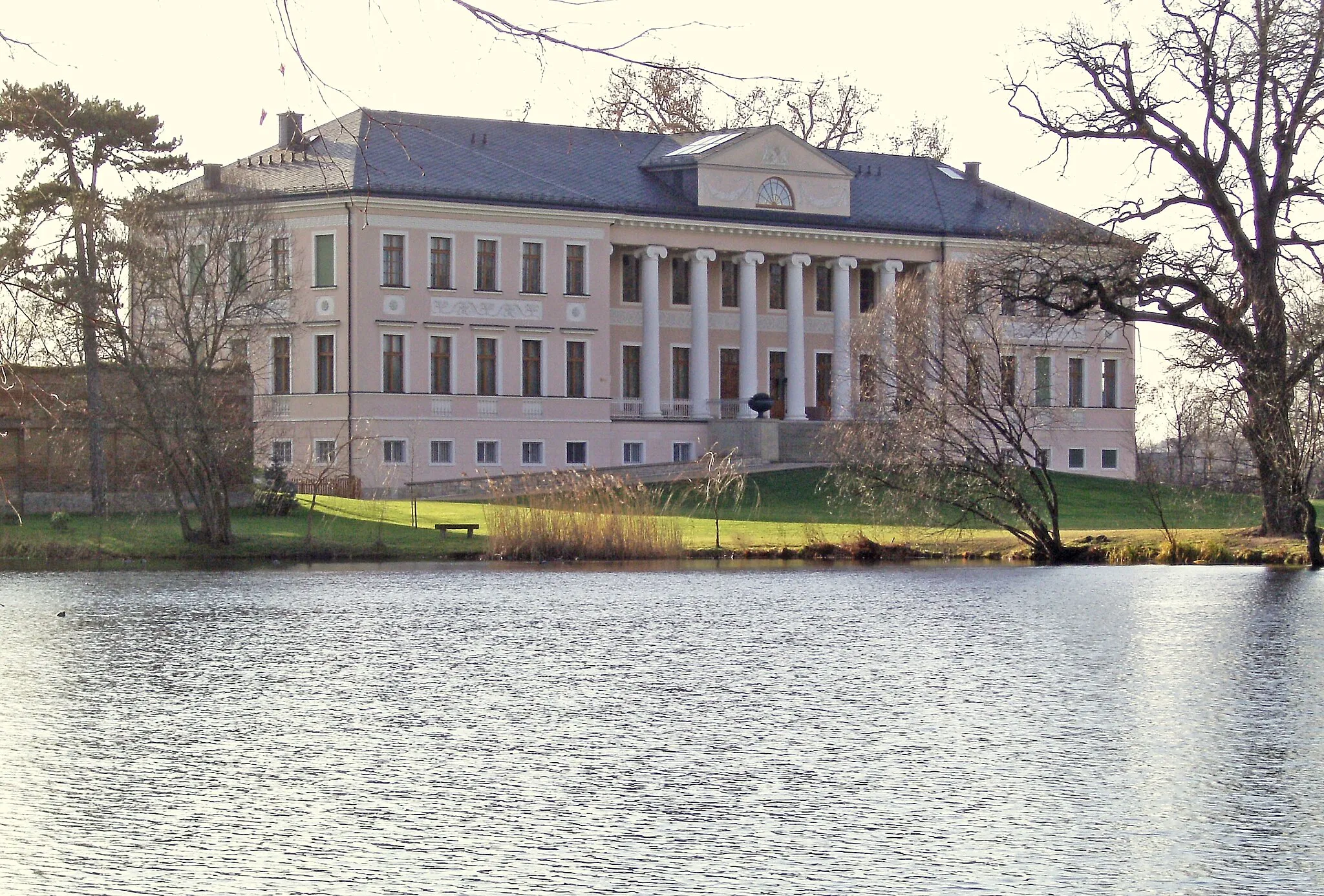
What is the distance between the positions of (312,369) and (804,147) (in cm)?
1964

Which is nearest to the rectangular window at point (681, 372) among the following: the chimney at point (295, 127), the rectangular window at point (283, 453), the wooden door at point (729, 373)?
the wooden door at point (729, 373)

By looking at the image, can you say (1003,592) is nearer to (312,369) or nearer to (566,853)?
(566,853)

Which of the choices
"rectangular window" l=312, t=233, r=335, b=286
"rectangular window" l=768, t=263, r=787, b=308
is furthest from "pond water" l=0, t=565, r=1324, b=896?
"rectangular window" l=768, t=263, r=787, b=308

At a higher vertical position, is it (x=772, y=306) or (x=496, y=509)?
(x=772, y=306)

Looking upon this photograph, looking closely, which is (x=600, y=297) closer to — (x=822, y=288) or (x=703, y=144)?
(x=703, y=144)

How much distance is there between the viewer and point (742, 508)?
52938 mm

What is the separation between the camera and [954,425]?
129 ft

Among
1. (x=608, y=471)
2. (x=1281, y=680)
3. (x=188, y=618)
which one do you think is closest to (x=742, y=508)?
(x=608, y=471)

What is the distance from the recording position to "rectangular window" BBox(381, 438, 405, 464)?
61438mm

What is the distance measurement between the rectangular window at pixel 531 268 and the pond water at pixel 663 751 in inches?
1579

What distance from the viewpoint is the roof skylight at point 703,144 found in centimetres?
6862

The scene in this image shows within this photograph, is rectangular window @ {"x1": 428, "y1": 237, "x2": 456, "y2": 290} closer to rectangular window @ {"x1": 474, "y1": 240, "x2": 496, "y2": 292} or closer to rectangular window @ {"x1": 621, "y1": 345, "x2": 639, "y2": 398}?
rectangular window @ {"x1": 474, "y1": 240, "x2": 496, "y2": 292}

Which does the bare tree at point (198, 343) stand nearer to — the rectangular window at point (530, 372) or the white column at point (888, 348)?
the white column at point (888, 348)

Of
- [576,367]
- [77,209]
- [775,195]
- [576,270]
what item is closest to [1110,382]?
[775,195]
